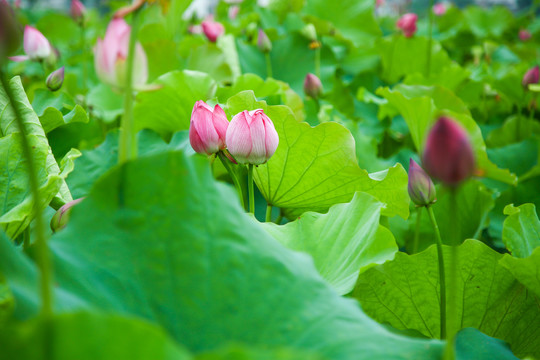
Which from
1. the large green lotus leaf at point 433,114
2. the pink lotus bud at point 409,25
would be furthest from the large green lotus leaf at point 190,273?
the pink lotus bud at point 409,25

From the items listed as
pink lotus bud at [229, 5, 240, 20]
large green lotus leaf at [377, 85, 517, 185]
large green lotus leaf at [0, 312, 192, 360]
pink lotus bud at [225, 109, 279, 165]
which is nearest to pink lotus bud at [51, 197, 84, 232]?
pink lotus bud at [225, 109, 279, 165]

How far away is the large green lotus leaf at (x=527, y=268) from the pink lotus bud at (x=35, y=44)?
1175 millimetres

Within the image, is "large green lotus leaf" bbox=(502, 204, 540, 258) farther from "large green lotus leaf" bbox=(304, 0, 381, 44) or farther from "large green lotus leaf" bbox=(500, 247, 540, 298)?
"large green lotus leaf" bbox=(304, 0, 381, 44)

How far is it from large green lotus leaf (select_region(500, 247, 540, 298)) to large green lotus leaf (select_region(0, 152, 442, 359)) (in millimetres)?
250

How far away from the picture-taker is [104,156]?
982 mm

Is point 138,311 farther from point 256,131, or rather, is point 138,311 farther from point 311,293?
point 256,131

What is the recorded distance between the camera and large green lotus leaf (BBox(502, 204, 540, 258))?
0.75 m

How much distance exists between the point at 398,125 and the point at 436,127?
126 centimetres

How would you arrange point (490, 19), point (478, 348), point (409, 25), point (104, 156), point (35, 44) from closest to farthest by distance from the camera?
point (478, 348) < point (104, 156) < point (35, 44) < point (409, 25) < point (490, 19)

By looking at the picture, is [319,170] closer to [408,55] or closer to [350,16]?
[408,55]

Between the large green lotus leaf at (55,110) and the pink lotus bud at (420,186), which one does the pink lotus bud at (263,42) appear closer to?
the large green lotus leaf at (55,110)

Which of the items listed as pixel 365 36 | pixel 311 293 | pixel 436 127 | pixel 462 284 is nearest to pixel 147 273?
pixel 311 293

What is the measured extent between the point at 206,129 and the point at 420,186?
1.04 ft

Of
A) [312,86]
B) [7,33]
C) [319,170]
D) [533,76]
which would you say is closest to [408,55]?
[533,76]
